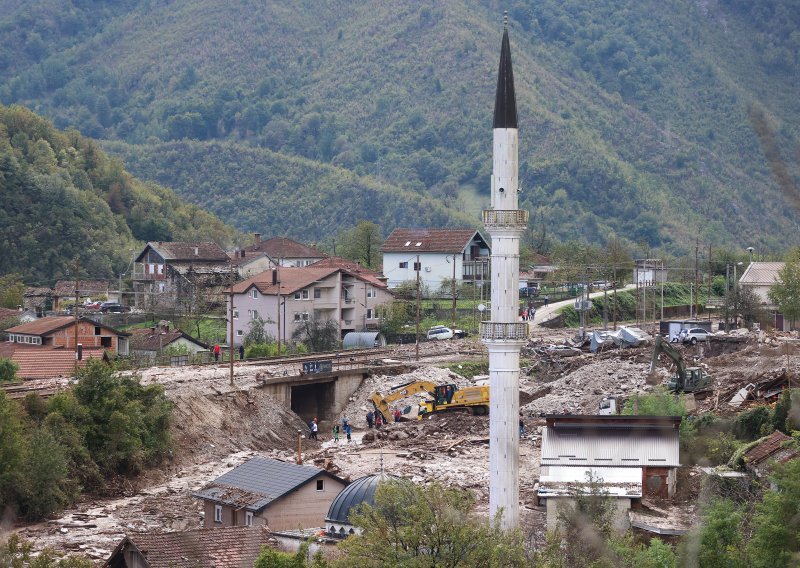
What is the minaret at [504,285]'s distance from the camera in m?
35.6

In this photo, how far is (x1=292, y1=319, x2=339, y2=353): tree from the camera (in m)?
76.2

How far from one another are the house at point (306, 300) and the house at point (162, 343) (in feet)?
15.0

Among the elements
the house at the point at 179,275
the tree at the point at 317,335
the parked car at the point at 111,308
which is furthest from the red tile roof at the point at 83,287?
the tree at the point at 317,335

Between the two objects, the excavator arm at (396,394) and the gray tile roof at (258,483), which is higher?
the excavator arm at (396,394)

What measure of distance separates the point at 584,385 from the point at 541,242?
243ft

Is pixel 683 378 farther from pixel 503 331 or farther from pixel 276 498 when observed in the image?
pixel 276 498

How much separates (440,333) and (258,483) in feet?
138

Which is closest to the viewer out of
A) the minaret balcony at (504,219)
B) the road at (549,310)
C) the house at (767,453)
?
the house at (767,453)

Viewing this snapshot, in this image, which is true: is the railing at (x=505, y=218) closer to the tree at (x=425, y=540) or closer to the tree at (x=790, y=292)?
the tree at (x=425, y=540)

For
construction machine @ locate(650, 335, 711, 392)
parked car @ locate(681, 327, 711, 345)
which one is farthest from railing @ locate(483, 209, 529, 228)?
parked car @ locate(681, 327, 711, 345)

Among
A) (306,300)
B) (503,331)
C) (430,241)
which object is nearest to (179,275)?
(430,241)

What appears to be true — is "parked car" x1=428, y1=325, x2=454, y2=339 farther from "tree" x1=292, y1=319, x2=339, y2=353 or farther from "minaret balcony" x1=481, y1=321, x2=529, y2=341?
"minaret balcony" x1=481, y1=321, x2=529, y2=341

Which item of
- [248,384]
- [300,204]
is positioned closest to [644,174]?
[300,204]

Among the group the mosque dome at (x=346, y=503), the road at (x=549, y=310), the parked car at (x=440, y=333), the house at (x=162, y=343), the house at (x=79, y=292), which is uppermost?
the house at (x=79, y=292)
